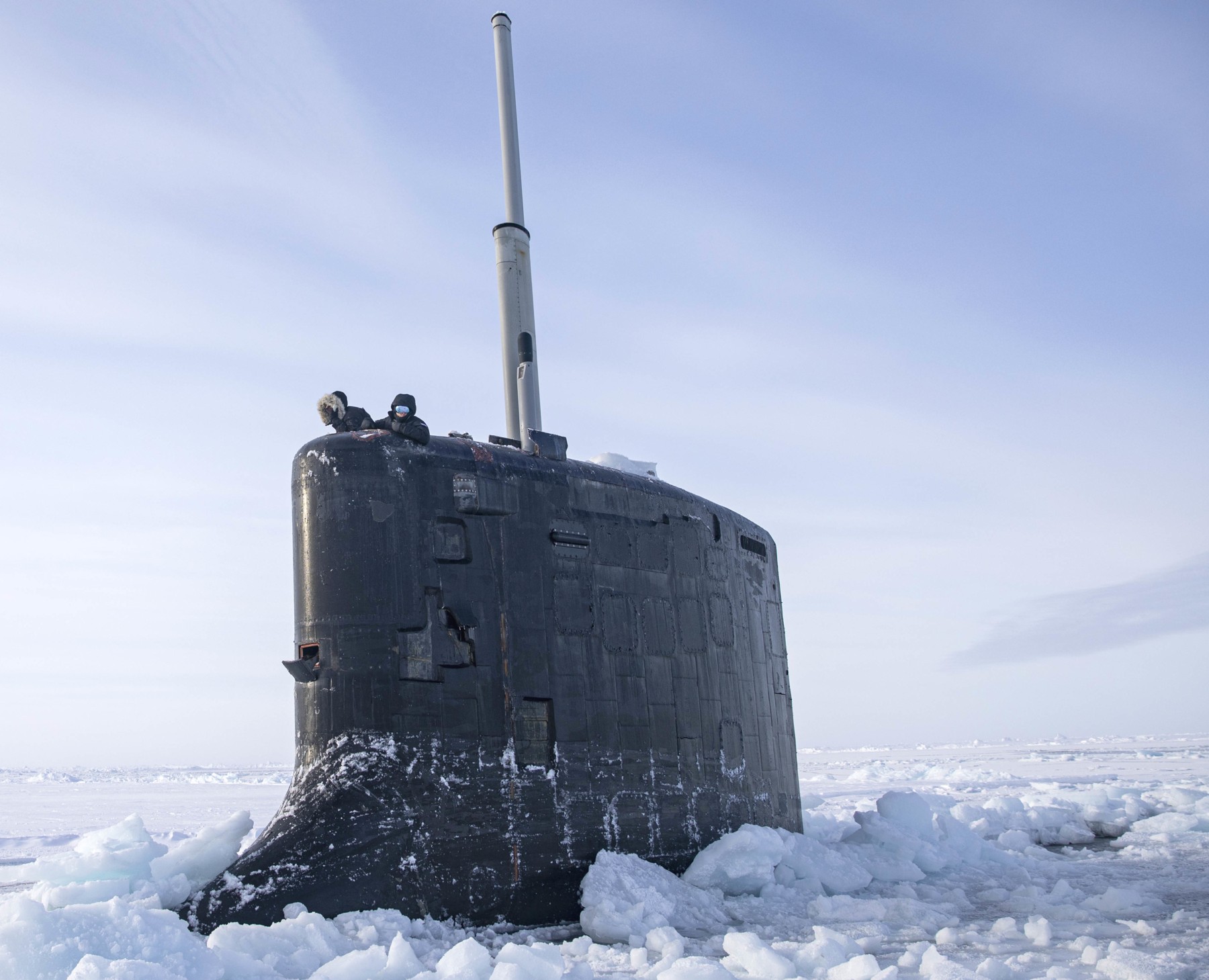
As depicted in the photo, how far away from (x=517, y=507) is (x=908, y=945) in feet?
14.2

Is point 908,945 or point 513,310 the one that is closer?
point 908,945

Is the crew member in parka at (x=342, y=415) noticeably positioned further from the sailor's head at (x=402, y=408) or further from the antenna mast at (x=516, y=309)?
the antenna mast at (x=516, y=309)

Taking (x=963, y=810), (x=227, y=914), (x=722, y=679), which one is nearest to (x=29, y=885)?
(x=227, y=914)

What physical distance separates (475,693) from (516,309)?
4.55 metres

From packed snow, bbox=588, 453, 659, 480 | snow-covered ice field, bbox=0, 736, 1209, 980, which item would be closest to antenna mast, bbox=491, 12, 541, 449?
packed snow, bbox=588, 453, 659, 480

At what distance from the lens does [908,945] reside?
757 centimetres

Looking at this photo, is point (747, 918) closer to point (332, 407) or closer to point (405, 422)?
point (405, 422)

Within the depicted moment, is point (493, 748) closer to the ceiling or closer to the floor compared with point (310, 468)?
closer to the floor

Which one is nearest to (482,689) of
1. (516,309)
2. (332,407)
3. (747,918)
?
(332,407)

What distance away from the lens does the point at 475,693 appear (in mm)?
7699

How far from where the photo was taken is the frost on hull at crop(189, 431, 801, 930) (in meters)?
7.15

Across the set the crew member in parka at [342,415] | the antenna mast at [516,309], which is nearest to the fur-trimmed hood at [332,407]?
the crew member in parka at [342,415]

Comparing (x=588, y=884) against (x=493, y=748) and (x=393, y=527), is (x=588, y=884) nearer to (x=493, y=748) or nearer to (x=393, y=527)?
(x=493, y=748)

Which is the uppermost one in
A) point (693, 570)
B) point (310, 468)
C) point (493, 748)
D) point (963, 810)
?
point (310, 468)
